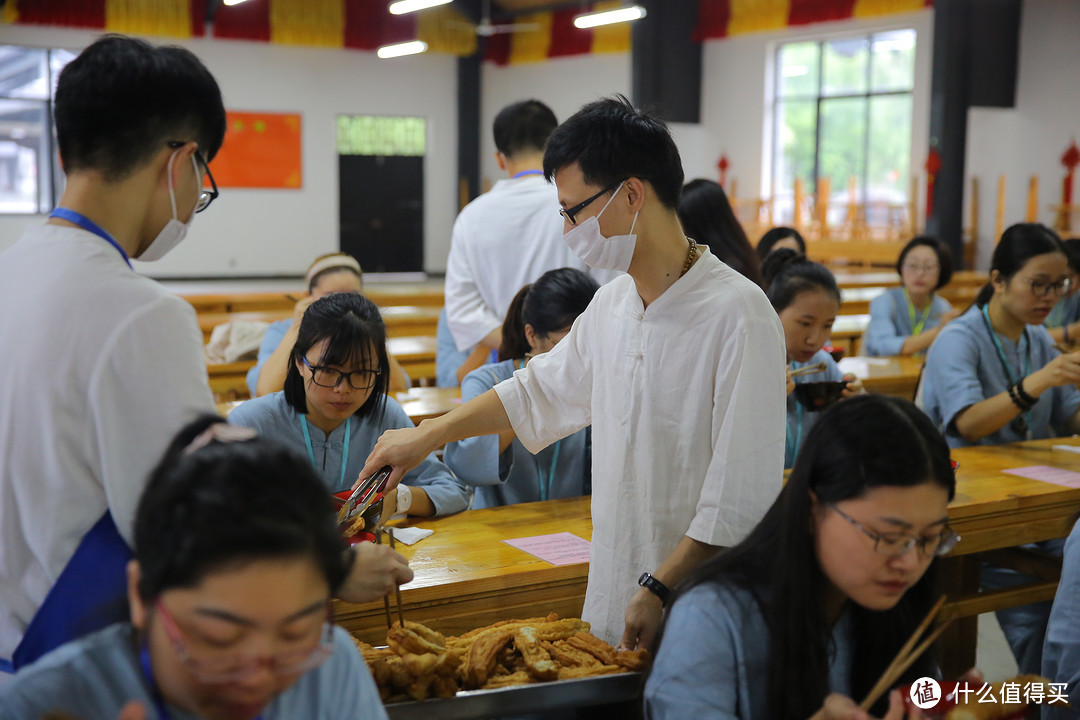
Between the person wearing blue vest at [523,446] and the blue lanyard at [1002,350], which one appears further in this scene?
the blue lanyard at [1002,350]

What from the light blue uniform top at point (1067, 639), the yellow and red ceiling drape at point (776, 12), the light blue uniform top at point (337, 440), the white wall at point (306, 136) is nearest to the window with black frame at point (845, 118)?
the yellow and red ceiling drape at point (776, 12)

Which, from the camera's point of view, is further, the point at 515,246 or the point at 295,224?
the point at 295,224

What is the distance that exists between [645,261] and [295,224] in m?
12.0

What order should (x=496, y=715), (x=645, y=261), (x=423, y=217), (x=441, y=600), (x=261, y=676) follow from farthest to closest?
1. (x=423, y=217)
2. (x=441, y=600)
3. (x=645, y=261)
4. (x=496, y=715)
5. (x=261, y=676)

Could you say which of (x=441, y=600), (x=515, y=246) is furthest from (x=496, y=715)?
(x=515, y=246)

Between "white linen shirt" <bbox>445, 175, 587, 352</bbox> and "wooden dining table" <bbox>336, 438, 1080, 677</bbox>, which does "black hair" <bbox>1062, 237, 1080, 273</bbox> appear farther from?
"white linen shirt" <bbox>445, 175, 587, 352</bbox>

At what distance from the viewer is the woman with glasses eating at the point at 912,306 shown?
17.6ft

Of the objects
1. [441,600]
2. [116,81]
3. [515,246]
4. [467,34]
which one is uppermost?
[467,34]

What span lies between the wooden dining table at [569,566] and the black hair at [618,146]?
0.80 m

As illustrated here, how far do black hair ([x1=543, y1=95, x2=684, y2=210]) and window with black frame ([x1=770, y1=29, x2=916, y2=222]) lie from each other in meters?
10.1

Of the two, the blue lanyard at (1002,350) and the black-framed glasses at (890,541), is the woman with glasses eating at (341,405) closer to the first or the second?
the black-framed glasses at (890,541)

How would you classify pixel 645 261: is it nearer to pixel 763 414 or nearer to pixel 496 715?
pixel 763 414

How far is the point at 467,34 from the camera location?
1334 centimetres

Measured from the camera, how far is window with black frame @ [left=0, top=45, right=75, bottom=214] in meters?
11.4
